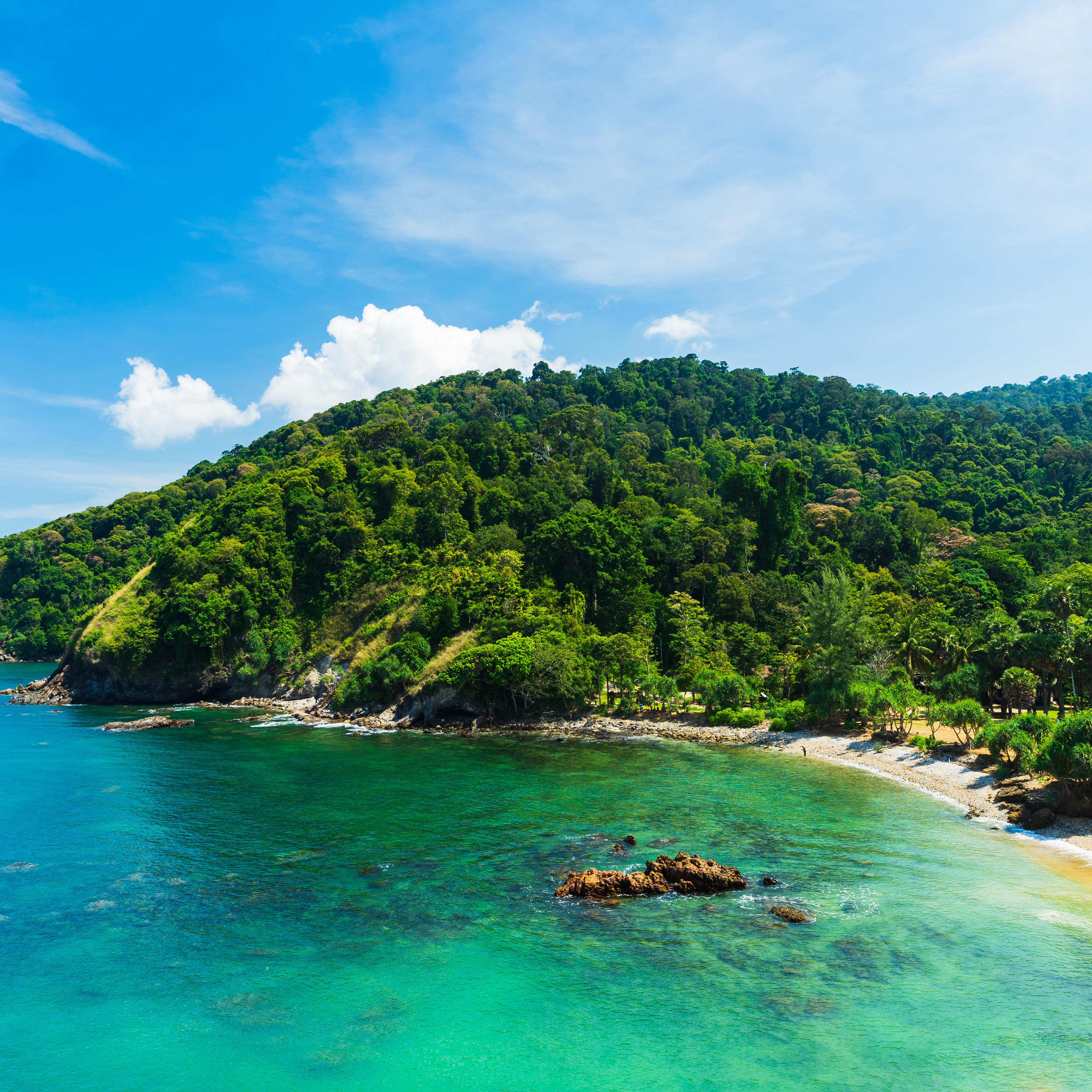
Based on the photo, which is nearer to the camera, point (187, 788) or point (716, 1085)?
point (716, 1085)

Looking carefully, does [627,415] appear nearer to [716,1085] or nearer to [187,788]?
[187,788]

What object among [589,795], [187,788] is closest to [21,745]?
[187,788]

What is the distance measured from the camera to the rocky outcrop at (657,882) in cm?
2658

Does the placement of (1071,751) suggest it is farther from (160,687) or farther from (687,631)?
(160,687)

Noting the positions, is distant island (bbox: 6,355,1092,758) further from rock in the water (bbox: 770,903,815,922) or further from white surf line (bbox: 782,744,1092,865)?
rock in the water (bbox: 770,903,815,922)

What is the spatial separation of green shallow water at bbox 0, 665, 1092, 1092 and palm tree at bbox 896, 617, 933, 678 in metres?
19.0

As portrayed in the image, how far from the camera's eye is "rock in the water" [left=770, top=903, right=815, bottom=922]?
24.1 meters

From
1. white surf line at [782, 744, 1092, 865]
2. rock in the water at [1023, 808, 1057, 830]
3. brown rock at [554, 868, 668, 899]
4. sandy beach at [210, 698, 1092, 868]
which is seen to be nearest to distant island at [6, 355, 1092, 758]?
sandy beach at [210, 698, 1092, 868]

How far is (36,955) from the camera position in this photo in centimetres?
2334

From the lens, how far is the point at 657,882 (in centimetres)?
2700

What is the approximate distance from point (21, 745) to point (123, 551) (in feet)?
291

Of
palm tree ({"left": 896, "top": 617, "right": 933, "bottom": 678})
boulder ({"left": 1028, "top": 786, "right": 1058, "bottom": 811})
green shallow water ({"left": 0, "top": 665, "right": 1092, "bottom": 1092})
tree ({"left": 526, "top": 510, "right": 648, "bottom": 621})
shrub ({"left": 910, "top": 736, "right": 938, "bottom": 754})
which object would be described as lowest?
green shallow water ({"left": 0, "top": 665, "right": 1092, "bottom": 1092})

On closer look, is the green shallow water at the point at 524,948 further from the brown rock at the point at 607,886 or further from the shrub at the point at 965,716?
the shrub at the point at 965,716

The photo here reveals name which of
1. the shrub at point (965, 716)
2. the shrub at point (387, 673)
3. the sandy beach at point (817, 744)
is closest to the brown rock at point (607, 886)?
the sandy beach at point (817, 744)
